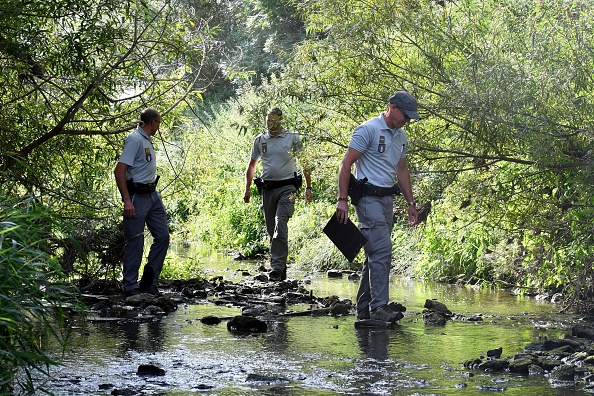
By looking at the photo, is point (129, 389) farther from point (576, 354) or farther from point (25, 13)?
point (25, 13)

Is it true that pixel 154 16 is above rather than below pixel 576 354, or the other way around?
above

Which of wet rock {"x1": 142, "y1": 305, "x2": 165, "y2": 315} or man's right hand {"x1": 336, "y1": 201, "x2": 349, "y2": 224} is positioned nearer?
man's right hand {"x1": 336, "y1": 201, "x2": 349, "y2": 224}

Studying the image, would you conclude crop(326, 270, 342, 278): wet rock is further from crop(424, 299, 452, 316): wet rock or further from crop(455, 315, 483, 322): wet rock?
crop(455, 315, 483, 322): wet rock

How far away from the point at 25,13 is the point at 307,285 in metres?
6.20

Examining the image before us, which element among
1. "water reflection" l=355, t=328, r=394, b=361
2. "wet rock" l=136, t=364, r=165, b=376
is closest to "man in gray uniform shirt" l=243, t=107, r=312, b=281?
"water reflection" l=355, t=328, r=394, b=361

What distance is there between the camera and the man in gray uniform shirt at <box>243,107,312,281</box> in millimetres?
13445

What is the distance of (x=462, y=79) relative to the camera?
9562 mm

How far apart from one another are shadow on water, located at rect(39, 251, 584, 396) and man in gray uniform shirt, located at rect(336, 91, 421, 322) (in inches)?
18.0

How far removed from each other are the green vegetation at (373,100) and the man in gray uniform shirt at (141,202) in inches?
10.4

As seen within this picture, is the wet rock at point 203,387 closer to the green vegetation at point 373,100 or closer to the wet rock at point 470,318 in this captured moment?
the green vegetation at point 373,100

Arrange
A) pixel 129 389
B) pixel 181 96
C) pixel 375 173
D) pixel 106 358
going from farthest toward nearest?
pixel 181 96
pixel 375 173
pixel 106 358
pixel 129 389

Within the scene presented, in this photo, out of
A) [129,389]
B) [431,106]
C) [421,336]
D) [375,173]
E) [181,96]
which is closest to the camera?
[129,389]

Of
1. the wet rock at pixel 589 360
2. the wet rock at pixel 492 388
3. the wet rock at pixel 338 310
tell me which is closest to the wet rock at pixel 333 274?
the wet rock at pixel 338 310

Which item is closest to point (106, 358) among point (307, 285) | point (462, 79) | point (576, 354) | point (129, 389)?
point (129, 389)
